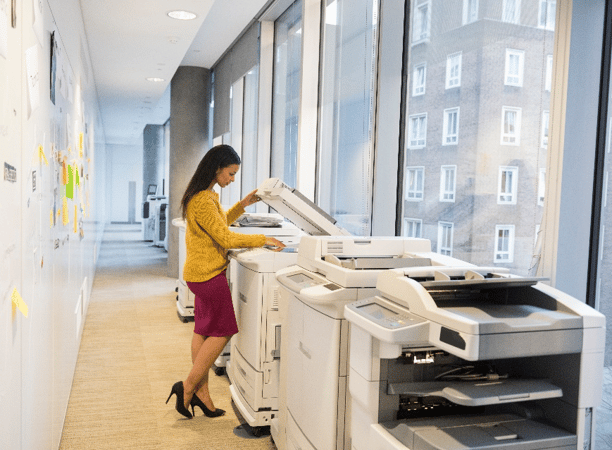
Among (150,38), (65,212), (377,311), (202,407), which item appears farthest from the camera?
(150,38)

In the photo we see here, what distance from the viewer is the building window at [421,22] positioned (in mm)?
3332

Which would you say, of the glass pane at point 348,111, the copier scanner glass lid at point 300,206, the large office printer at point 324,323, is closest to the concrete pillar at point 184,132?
the glass pane at point 348,111

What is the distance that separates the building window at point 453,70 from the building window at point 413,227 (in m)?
0.84

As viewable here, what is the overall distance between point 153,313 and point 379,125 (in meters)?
3.54

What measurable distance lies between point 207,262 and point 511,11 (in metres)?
2.02

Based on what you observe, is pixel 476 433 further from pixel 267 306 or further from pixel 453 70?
pixel 453 70

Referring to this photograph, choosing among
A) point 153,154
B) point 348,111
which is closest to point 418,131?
point 348,111

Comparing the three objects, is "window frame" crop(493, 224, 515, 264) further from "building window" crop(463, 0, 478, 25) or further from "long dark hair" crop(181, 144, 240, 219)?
"long dark hair" crop(181, 144, 240, 219)

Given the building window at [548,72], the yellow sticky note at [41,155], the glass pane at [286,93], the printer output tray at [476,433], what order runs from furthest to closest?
the glass pane at [286,93] → the building window at [548,72] → the yellow sticky note at [41,155] → the printer output tray at [476,433]

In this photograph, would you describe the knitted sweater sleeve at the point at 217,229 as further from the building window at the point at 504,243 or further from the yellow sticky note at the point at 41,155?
the building window at the point at 504,243

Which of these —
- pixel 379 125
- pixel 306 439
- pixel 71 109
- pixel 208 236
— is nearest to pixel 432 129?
pixel 379 125

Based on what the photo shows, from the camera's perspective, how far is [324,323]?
2.12m

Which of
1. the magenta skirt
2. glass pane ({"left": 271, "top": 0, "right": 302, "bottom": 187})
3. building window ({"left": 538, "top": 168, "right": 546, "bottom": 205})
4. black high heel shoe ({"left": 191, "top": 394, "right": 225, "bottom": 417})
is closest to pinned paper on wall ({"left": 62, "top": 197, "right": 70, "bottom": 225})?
the magenta skirt

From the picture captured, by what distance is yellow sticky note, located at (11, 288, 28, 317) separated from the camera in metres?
1.48
